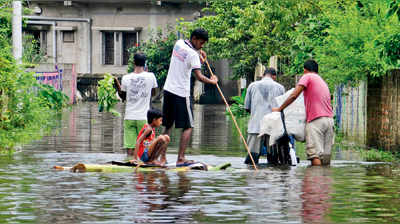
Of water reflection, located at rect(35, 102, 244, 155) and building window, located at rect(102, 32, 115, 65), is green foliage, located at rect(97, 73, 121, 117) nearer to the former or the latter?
water reflection, located at rect(35, 102, 244, 155)

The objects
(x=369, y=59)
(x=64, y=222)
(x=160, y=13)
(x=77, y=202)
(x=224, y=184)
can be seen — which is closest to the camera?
(x=64, y=222)

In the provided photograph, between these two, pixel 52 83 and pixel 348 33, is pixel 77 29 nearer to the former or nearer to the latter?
pixel 52 83

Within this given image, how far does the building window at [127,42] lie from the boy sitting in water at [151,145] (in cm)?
A: 3400

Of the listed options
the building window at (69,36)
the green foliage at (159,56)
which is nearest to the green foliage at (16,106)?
the green foliage at (159,56)

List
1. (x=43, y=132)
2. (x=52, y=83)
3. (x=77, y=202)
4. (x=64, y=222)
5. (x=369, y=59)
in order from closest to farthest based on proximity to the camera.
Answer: (x=64, y=222)
(x=77, y=202)
(x=369, y=59)
(x=43, y=132)
(x=52, y=83)

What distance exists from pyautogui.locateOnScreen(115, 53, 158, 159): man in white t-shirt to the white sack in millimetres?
1906

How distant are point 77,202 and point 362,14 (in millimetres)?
12073

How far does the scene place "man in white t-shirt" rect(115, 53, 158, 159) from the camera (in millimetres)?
15695

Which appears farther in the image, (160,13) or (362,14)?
(160,13)

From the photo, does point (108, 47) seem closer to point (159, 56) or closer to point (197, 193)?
point (159, 56)

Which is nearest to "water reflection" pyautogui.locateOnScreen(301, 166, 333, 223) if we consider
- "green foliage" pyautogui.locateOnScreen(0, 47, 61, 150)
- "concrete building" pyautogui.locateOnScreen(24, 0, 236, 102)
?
"green foliage" pyautogui.locateOnScreen(0, 47, 61, 150)

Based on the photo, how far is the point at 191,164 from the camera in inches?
560

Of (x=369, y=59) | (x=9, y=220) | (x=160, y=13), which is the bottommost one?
(x=9, y=220)

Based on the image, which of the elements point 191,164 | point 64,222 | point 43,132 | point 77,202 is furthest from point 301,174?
point 43,132
